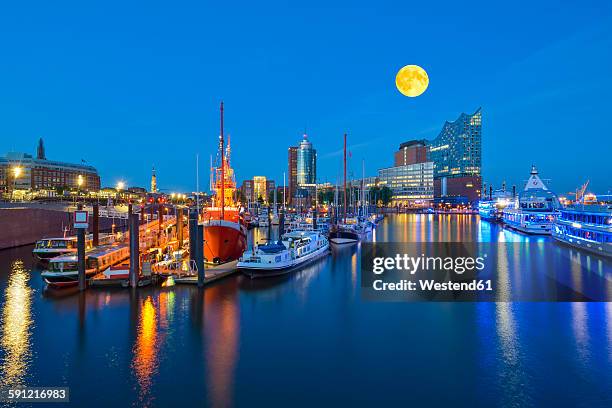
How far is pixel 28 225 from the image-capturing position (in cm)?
5800

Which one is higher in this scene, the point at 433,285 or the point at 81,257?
the point at 81,257

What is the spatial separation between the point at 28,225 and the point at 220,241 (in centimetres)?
3421

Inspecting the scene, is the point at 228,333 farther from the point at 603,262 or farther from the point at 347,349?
the point at 603,262

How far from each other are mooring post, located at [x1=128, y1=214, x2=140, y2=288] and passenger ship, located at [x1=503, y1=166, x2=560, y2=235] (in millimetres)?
73467

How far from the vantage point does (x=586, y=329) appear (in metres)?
23.3

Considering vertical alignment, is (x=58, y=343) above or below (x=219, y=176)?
below

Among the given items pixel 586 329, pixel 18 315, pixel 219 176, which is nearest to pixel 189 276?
pixel 18 315

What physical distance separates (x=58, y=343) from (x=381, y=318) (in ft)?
57.0

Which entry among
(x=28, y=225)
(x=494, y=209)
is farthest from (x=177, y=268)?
(x=494, y=209)

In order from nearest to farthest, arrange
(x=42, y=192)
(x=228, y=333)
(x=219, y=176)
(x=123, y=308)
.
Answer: (x=228, y=333) < (x=123, y=308) < (x=219, y=176) < (x=42, y=192)

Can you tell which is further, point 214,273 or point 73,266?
point 214,273

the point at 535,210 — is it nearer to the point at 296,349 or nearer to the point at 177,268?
the point at 177,268

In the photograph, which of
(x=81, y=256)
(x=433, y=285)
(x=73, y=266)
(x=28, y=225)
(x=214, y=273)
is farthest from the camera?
(x=28, y=225)

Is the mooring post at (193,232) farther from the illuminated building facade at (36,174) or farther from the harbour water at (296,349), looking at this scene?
the illuminated building facade at (36,174)
